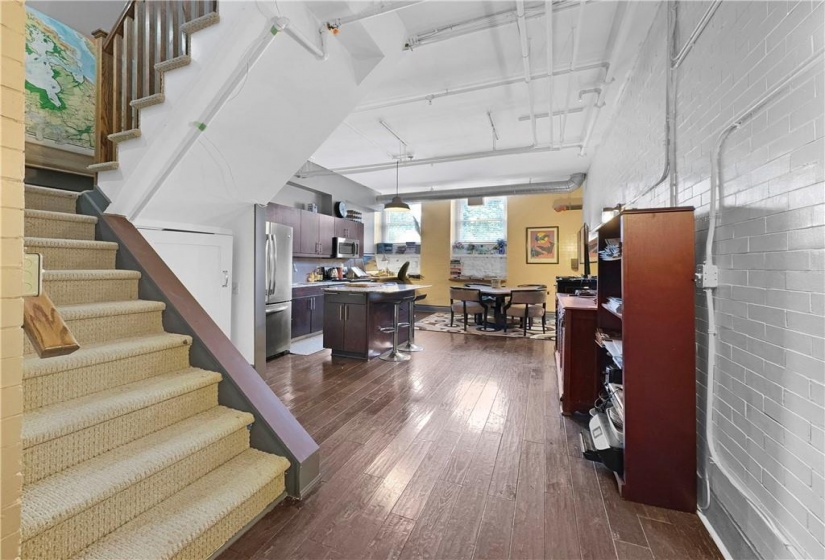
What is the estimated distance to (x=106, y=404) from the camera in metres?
1.52

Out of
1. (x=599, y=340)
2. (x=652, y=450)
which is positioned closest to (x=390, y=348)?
(x=599, y=340)

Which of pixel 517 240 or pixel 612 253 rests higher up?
pixel 517 240

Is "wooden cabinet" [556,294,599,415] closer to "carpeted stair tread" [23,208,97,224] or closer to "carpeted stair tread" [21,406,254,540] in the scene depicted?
"carpeted stair tread" [21,406,254,540]

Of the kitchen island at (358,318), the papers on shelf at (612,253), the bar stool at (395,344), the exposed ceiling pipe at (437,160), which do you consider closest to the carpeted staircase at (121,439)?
the papers on shelf at (612,253)

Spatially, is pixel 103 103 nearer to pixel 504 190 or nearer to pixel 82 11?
pixel 82 11

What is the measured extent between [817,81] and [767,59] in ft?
1.00

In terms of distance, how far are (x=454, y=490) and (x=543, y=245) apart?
749 cm

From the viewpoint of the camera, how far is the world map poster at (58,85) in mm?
2854

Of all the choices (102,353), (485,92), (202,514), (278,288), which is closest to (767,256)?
(202,514)

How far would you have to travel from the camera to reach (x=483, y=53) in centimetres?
323

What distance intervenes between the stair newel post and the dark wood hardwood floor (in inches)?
96.6

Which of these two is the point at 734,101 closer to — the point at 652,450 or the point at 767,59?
the point at 767,59

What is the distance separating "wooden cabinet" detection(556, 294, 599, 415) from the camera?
291 cm

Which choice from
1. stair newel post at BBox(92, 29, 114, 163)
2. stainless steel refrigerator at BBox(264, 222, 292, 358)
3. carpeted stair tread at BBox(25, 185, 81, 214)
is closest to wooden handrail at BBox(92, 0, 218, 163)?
stair newel post at BBox(92, 29, 114, 163)
